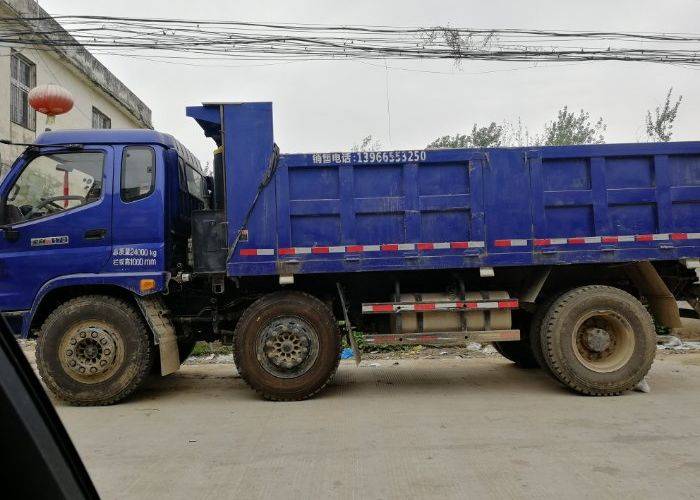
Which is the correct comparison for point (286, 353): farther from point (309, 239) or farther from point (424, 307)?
point (424, 307)

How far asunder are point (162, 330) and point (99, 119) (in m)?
10.9

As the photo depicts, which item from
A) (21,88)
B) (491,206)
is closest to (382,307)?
(491,206)

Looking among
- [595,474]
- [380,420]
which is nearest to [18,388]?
[595,474]

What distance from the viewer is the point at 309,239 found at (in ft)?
17.1

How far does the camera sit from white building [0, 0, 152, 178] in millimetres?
9852

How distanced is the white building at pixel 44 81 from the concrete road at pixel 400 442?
5409 mm

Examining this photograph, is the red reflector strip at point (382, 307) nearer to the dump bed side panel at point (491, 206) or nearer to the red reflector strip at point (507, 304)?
the dump bed side panel at point (491, 206)

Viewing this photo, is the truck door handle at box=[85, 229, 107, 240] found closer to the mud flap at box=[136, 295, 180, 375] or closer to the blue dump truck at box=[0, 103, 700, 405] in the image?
the blue dump truck at box=[0, 103, 700, 405]

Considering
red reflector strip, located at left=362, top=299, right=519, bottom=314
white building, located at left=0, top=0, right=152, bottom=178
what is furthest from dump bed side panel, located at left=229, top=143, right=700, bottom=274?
white building, located at left=0, top=0, right=152, bottom=178

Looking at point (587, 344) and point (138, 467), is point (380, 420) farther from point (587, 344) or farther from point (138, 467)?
point (587, 344)

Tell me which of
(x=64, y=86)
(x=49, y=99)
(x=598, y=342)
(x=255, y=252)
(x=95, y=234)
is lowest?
(x=598, y=342)

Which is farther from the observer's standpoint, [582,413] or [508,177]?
[508,177]

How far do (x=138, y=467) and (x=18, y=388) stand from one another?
8.52ft

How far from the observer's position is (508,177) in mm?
5301
